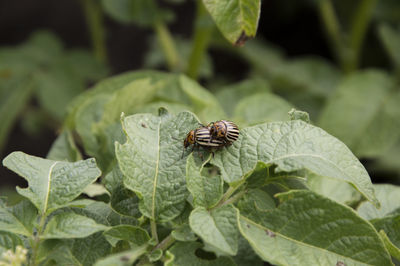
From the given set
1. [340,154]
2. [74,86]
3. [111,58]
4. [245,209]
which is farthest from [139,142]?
[111,58]

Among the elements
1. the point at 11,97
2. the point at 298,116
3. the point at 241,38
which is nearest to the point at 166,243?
the point at 298,116

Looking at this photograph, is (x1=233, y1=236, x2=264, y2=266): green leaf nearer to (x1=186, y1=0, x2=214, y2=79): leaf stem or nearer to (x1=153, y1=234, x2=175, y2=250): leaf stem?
(x1=153, y1=234, x2=175, y2=250): leaf stem

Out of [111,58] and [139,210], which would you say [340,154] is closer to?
[139,210]

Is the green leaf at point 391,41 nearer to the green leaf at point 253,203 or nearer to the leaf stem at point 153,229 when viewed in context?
the green leaf at point 253,203

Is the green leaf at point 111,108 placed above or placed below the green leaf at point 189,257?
above

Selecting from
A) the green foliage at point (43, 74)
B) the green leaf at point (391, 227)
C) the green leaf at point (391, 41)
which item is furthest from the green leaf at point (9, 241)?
the green leaf at point (391, 41)

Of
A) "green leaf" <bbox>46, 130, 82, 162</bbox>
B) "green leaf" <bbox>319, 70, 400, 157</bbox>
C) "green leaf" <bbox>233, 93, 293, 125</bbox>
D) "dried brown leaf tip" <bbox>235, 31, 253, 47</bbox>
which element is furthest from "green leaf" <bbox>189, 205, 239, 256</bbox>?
"green leaf" <bbox>319, 70, 400, 157</bbox>
